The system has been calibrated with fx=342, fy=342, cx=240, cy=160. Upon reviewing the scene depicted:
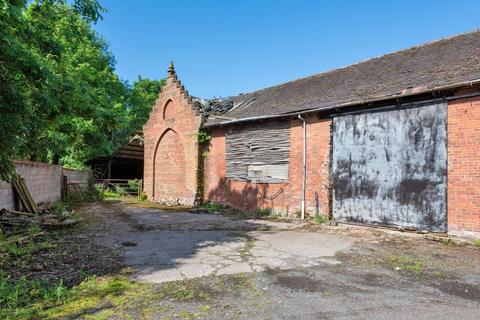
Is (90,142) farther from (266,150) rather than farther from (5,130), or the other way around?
(5,130)

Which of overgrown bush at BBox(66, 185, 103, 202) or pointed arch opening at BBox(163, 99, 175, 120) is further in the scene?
overgrown bush at BBox(66, 185, 103, 202)

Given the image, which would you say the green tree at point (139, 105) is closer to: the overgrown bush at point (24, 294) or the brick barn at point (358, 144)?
the brick barn at point (358, 144)

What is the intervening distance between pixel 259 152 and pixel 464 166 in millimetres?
7413

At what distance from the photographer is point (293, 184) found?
12.8 m

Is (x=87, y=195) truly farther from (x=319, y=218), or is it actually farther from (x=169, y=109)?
(x=319, y=218)

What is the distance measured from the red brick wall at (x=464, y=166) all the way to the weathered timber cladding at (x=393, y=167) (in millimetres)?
179

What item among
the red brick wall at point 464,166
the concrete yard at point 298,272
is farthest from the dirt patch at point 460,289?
the red brick wall at point 464,166

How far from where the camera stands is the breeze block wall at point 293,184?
11773 millimetres

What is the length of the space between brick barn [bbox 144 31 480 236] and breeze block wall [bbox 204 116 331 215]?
4 cm

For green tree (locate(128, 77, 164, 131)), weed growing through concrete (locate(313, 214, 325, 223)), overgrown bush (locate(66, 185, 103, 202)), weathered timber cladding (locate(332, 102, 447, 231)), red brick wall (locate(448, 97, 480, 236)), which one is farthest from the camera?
green tree (locate(128, 77, 164, 131))

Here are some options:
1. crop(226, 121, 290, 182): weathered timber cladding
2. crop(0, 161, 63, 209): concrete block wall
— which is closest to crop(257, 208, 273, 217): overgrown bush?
crop(226, 121, 290, 182): weathered timber cladding

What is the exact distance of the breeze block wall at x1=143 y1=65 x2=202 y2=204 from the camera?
56.8 ft

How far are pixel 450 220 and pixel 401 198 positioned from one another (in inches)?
51.9

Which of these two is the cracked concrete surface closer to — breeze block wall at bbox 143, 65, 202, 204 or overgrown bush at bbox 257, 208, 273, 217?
overgrown bush at bbox 257, 208, 273, 217
